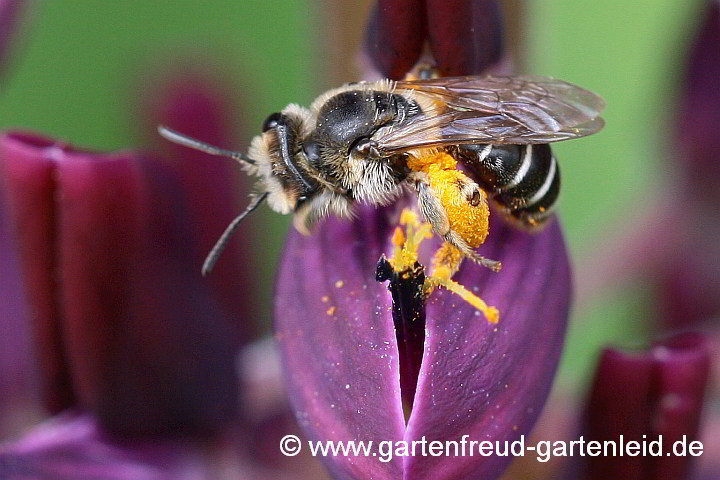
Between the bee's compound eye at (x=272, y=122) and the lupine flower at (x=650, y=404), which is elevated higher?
the bee's compound eye at (x=272, y=122)

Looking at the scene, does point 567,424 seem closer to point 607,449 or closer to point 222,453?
point 607,449

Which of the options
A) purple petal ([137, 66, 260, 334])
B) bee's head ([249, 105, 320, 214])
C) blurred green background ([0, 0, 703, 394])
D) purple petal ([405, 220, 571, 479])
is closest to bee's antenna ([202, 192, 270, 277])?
bee's head ([249, 105, 320, 214])

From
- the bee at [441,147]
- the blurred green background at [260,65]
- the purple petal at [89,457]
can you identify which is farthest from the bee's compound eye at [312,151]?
the blurred green background at [260,65]

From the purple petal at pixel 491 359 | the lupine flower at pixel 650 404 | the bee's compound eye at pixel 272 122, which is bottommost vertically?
the lupine flower at pixel 650 404

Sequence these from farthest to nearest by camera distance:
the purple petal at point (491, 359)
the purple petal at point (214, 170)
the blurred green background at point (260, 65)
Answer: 1. the blurred green background at point (260, 65)
2. the purple petal at point (214, 170)
3. the purple petal at point (491, 359)

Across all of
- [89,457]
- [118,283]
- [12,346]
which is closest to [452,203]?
[118,283]

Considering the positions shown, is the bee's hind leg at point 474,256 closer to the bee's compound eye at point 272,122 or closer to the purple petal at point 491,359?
the purple petal at point 491,359

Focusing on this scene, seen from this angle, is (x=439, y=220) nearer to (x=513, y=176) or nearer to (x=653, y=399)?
(x=513, y=176)
